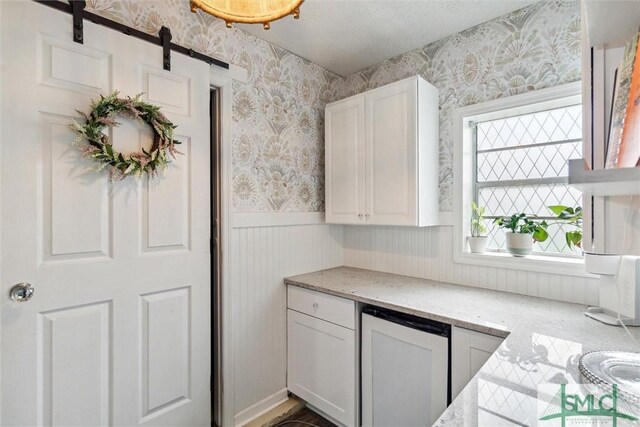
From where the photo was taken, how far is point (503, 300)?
170 cm

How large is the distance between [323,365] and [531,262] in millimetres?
1403

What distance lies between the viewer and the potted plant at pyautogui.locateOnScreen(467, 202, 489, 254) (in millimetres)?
2004

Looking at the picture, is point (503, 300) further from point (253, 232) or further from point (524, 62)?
point (253, 232)

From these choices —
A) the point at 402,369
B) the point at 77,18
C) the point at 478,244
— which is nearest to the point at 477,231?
the point at 478,244

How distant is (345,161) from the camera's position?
2346mm

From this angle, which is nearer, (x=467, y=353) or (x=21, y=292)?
(x=21, y=292)

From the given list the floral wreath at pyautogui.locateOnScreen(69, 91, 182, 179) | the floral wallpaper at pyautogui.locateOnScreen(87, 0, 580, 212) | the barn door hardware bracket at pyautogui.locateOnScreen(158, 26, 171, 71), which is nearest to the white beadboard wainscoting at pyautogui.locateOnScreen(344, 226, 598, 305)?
the floral wallpaper at pyautogui.locateOnScreen(87, 0, 580, 212)

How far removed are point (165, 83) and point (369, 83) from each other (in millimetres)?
1576

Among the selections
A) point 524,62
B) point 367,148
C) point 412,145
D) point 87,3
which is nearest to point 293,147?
point 367,148

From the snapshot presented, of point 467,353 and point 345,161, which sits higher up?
point 345,161

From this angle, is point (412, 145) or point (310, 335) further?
point (310, 335)

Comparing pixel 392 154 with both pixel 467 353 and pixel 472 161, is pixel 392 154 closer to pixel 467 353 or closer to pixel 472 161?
pixel 472 161

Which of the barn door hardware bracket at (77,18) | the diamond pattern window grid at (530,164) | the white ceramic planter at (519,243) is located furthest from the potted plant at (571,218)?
the barn door hardware bracket at (77,18)

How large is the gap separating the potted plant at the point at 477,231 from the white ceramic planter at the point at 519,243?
0.50 ft
